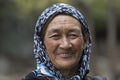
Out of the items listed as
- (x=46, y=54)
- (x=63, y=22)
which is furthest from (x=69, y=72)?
(x=63, y=22)

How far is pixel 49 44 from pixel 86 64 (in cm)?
37

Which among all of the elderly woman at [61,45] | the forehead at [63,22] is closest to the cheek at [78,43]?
the elderly woman at [61,45]

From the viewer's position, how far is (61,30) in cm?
479

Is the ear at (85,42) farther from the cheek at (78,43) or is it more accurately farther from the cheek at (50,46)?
the cheek at (50,46)

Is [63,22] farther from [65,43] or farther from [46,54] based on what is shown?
[46,54]

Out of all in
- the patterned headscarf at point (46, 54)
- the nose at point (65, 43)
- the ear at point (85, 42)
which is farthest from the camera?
the ear at point (85, 42)

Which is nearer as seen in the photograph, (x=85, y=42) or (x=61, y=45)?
(x=61, y=45)

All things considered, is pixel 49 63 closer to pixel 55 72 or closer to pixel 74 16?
pixel 55 72

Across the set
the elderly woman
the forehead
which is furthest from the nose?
the forehead

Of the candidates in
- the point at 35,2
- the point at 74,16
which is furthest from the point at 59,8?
the point at 35,2

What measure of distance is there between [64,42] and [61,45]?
38 millimetres

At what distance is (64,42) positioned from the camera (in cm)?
476

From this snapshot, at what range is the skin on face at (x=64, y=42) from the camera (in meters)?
4.78

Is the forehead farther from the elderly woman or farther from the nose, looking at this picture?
the nose
